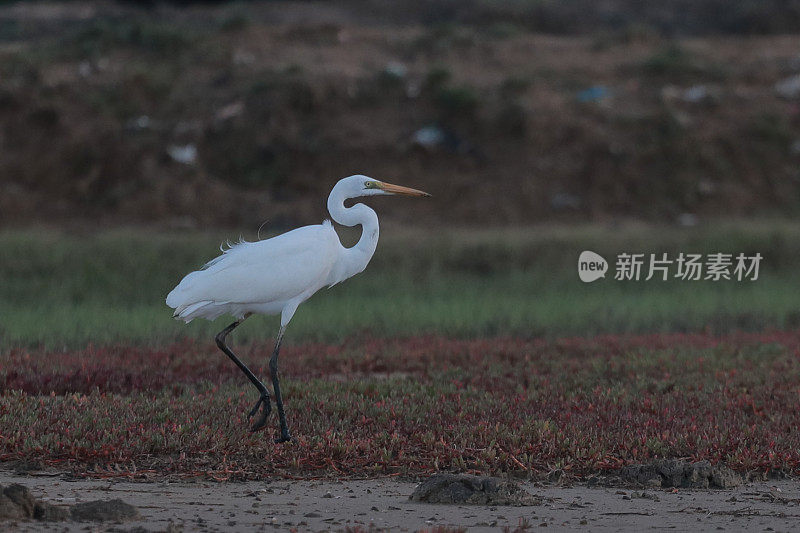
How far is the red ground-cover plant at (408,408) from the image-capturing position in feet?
27.9

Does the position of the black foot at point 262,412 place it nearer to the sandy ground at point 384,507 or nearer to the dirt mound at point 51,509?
the sandy ground at point 384,507

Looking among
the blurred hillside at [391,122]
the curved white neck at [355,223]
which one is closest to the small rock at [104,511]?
the curved white neck at [355,223]

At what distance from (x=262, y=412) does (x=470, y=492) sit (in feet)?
8.61

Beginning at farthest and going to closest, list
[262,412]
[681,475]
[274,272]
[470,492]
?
[274,272]
[262,412]
[681,475]
[470,492]

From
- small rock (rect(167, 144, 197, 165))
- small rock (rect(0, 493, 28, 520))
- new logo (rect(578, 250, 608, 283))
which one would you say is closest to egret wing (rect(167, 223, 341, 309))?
small rock (rect(0, 493, 28, 520))

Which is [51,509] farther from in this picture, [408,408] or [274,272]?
[408,408]

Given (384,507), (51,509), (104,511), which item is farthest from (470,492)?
(51,509)

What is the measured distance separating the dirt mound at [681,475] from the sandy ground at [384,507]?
0.11m

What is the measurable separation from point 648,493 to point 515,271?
578 inches

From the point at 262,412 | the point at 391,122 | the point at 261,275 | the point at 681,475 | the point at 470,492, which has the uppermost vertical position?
the point at 391,122

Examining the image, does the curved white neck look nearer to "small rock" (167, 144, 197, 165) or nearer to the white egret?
the white egret

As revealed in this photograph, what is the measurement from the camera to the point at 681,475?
806 centimetres

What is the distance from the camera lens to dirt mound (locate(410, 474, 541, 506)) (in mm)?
7316

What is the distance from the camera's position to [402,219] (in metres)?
28.7
